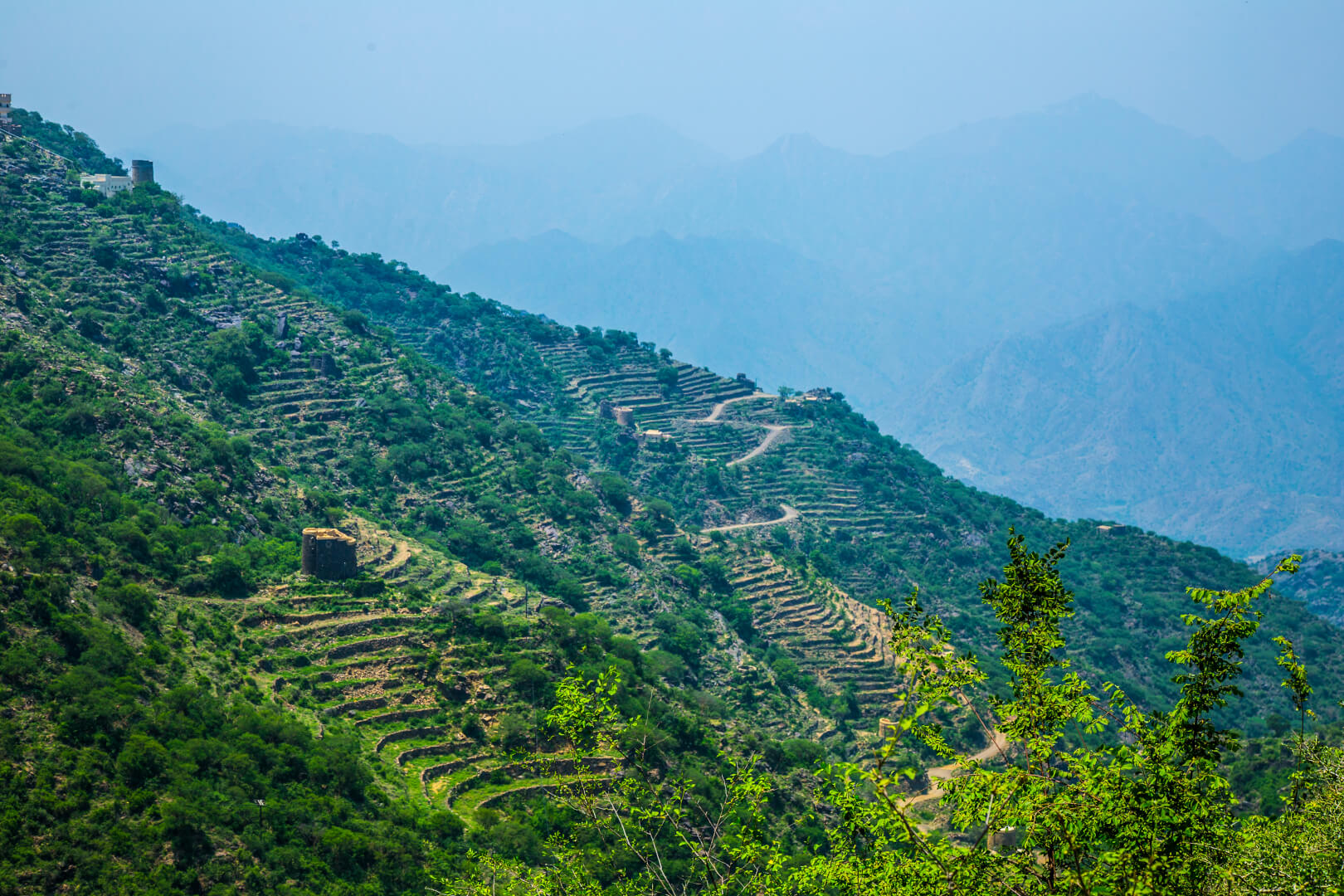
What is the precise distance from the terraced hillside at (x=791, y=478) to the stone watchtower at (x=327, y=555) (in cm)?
4110

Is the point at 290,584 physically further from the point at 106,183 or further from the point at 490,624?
the point at 106,183

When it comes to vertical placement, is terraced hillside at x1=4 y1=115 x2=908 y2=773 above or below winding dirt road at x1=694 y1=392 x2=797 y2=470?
below

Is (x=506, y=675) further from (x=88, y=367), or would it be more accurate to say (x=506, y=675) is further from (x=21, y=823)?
(x=88, y=367)

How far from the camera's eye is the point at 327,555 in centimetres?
5069

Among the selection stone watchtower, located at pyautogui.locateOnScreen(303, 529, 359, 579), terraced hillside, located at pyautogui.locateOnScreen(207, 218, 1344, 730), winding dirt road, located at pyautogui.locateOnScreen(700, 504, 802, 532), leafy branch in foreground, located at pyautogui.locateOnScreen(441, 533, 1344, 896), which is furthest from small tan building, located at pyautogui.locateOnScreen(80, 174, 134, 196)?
leafy branch in foreground, located at pyautogui.locateOnScreen(441, 533, 1344, 896)

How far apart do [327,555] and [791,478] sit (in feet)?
200

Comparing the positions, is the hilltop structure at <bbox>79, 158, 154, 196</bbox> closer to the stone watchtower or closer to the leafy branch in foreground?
the stone watchtower

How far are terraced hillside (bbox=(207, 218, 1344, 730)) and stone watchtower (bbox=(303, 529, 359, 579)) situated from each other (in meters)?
41.1

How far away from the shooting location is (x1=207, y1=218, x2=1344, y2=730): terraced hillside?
95062 mm

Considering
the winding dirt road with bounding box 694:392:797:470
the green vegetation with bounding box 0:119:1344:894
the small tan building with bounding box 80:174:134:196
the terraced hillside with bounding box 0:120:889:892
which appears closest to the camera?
the green vegetation with bounding box 0:119:1344:894

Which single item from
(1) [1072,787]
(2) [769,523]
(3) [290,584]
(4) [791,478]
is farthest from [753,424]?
(1) [1072,787]

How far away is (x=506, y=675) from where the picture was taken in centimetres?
4772

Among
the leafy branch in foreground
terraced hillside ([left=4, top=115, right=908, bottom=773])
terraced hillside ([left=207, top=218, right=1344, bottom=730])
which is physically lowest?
the leafy branch in foreground

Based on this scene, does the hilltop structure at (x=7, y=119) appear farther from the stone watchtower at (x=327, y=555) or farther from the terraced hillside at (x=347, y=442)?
the stone watchtower at (x=327, y=555)
